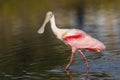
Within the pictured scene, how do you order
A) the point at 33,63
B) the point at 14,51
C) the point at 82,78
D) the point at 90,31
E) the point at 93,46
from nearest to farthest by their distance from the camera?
the point at 82,78 < the point at 93,46 < the point at 33,63 < the point at 14,51 < the point at 90,31

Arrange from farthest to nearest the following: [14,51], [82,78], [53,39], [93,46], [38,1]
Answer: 1. [38,1]
2. [53,39]
3. [14,51]
4. [93,46]
5. [82,78]

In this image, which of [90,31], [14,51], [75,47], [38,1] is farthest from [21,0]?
[75,47]

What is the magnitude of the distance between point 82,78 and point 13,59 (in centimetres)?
463

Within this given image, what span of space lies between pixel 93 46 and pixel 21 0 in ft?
177

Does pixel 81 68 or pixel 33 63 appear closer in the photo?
pixel 81 68

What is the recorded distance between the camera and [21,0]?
227 ft

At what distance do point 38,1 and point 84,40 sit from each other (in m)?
51.3

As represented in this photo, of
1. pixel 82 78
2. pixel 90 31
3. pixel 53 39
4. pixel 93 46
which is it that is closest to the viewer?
pixel 82 78

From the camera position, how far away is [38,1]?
67062 millimetres

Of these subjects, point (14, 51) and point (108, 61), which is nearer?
point (108, 61)

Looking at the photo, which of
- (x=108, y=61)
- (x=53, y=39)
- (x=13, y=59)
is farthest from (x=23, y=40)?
(x=108, y=61)

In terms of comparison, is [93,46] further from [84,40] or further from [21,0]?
[21,0]

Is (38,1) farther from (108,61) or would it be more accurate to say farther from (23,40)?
(108,61)

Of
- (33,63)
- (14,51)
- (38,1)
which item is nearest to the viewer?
(33,63)
